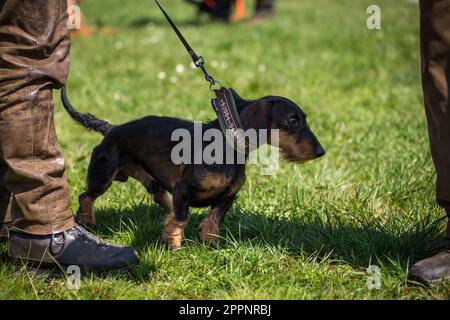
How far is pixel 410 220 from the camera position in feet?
12.3

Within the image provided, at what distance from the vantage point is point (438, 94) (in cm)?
307

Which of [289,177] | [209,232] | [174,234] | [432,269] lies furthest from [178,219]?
[289,177]

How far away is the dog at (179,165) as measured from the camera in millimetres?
3512

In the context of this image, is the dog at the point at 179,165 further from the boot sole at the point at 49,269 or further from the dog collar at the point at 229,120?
the boot sole at the point at 49,269

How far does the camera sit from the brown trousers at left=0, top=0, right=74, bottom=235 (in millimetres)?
2947

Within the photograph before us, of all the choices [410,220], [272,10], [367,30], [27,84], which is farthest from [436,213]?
[272,10]

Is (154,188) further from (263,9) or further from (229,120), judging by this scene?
(263,9)

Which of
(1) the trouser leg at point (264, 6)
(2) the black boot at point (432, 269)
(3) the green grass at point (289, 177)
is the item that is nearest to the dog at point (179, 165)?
(3) the green grass at point (289, 177)

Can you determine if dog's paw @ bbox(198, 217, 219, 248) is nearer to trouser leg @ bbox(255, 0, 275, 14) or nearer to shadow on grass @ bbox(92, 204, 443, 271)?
shadow on grass @ bbox(92, 204, 443, 271)

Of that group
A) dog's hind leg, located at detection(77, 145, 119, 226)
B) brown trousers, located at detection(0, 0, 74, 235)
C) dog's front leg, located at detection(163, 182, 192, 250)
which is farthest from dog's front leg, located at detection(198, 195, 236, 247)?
brown trousers, located at detection(0, 0, 74, 235)

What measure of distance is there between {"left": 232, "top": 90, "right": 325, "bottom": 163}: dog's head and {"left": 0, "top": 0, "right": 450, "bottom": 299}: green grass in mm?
476

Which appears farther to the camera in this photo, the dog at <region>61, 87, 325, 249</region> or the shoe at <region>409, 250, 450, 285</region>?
the dog at <region>61, 87, 325, 249</region>

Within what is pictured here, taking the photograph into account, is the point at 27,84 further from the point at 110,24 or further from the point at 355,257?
the point at 110,24

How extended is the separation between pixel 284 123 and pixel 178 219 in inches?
31.8
